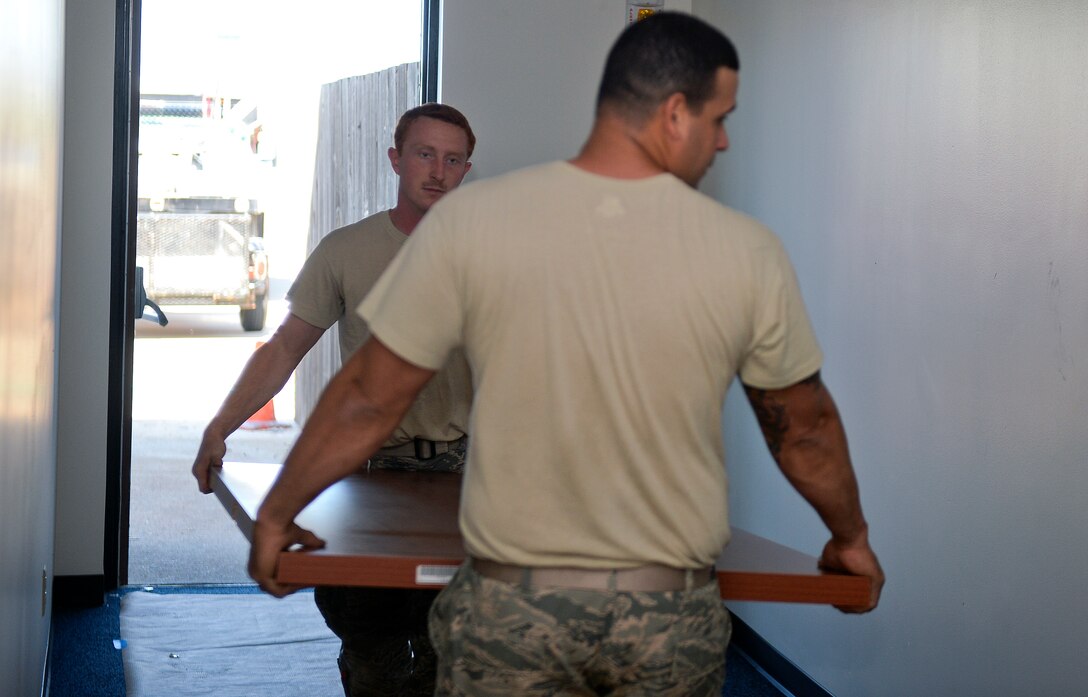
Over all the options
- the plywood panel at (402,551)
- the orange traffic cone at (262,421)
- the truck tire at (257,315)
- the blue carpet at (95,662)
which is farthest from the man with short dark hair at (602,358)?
the truck tire at (257,315)

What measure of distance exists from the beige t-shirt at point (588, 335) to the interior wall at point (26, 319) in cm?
77

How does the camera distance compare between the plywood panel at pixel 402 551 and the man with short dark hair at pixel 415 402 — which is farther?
the man with short dark hair at pixel 415 402

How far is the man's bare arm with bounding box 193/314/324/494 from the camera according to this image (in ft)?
8.18

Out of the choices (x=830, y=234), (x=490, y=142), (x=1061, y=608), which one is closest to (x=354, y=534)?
(x=1061, y=608)

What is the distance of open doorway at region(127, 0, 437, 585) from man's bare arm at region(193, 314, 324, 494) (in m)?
2.18

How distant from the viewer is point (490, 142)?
14.6 ft

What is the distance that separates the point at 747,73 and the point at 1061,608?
2.40m

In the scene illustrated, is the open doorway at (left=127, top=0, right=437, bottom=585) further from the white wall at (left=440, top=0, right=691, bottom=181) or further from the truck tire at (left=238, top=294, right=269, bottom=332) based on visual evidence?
the white wall at (left=440, top=0, right=691, bottom=181)

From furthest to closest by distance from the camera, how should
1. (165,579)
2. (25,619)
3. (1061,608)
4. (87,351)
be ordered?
(165,579)
(87,351)
(25,619)
(1061,608)

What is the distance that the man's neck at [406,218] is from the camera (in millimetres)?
2750

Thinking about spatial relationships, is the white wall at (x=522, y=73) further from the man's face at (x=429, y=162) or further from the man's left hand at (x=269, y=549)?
the man's left hand at (x=269, y=549)

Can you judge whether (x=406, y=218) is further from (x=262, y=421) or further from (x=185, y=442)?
(x=262, y=421)

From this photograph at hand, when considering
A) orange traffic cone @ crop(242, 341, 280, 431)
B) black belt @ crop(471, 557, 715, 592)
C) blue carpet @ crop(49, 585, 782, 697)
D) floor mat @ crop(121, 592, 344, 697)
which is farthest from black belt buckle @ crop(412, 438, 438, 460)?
orange traffic cone @ crop(242, 341, 280, 431)

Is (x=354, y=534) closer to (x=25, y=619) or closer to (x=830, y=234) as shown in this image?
(x=25, y=619)
